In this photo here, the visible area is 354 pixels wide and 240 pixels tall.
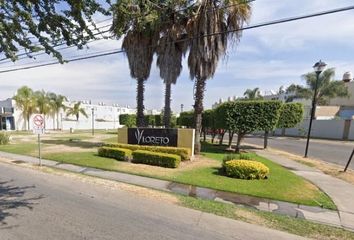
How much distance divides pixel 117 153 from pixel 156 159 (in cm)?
249

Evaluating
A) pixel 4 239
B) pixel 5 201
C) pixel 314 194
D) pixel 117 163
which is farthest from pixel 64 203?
pixel 314 194

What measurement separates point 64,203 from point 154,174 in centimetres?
441

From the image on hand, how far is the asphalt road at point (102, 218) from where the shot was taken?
509 cm

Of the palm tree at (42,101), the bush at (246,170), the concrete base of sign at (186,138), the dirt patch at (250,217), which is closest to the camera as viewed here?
the dirt patch at (250,217)

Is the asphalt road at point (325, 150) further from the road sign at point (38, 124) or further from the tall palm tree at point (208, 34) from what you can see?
the road sign at point (38, 124)

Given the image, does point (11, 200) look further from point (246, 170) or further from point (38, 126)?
point (246, 170)

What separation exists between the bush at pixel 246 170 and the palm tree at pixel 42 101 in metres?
41.0

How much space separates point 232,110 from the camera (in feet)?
54.6

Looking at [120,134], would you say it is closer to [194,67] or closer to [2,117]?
[194,67]

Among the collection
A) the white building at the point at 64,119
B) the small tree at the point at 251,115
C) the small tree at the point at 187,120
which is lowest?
the white building at the point at 64,119

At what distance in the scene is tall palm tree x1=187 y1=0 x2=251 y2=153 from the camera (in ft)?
47.8

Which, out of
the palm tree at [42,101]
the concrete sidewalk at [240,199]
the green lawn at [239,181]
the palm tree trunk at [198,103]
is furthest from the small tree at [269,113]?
the palm tree at [42,101]

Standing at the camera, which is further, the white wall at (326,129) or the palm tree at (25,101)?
the palm tree at (25,101)

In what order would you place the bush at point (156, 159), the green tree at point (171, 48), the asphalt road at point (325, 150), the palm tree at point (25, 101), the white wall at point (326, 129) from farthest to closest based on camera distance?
the palm tree at point (25, 101)
the white wall at point (326, 129)
the asphalt road at point (325, 150)
the green tree at point (171, 48)
the bush at point (156, 159)
